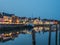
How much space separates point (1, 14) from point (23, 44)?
30.4m

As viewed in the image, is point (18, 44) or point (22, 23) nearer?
point (18, 44)

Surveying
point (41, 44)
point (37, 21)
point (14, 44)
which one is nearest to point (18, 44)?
point (14, 44)

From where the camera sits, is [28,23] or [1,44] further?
[28,23]

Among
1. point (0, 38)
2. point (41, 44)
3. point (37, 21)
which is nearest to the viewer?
point (41, 44)

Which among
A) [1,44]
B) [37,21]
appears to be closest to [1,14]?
[37,21]

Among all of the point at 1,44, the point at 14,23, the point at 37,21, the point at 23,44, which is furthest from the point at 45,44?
the point at 37,21

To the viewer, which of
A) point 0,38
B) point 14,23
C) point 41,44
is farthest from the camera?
point 14,23

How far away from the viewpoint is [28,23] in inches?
1832

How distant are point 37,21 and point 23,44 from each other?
1164 inches

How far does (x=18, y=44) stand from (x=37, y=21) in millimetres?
29742

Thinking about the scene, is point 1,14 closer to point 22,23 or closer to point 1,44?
point 22,23

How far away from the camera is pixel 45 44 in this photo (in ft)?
51.0

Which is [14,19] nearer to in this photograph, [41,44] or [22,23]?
[22,23]

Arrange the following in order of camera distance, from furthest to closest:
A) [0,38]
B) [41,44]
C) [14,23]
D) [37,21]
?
[37,21], [14,23], [0,38], [41,44]
